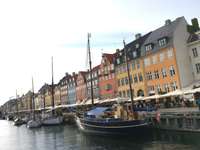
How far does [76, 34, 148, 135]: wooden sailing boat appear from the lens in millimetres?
29766

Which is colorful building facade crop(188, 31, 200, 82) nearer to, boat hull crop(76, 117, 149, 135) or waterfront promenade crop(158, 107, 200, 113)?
waterfront promenade crop(158, 107, 200, 113)

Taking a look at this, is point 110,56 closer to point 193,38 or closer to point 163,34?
point 163,34

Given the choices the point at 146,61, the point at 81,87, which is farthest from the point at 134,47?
the point at 81,87

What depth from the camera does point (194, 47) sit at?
159 ft

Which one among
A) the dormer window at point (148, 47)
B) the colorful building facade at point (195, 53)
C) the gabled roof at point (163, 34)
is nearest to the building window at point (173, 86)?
the colorful building facade at point (195, 53)

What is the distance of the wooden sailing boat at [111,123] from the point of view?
29.8 m

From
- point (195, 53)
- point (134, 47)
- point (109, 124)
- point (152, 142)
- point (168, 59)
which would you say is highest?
point (134, 47)

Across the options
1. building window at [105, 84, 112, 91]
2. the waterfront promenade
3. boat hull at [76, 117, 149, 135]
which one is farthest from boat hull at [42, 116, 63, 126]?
the waterfront promenade

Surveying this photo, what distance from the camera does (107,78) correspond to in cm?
7225

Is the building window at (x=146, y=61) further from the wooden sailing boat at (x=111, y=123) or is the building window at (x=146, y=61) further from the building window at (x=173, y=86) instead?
the wooden sailing boat at (x=111, y=123)

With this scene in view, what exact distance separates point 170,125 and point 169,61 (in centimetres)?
A: 1989

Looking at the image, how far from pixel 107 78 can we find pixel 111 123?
40.6 metres

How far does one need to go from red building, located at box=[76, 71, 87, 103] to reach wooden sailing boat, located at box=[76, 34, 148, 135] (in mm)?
48749

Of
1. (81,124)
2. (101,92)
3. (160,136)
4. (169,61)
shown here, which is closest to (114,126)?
(160,136)
